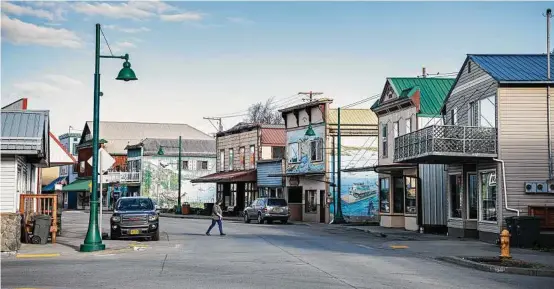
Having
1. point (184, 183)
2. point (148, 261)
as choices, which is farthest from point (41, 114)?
point (184, 183)

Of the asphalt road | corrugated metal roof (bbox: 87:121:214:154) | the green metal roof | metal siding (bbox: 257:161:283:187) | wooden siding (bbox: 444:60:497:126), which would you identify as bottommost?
the asphalt road

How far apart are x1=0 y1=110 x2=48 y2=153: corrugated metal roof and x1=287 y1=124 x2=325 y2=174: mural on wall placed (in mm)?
27247

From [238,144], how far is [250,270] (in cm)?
4819

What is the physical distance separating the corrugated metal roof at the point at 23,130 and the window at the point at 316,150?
28.1m

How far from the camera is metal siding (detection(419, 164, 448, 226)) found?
37344 millimetres

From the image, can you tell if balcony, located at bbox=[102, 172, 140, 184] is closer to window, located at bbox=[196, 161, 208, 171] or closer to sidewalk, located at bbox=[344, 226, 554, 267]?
window, located at bbox=[196, 161, 208, 171]

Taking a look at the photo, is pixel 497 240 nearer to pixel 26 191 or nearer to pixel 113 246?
pixel 113 246

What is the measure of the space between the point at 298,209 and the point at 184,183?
28.0 m

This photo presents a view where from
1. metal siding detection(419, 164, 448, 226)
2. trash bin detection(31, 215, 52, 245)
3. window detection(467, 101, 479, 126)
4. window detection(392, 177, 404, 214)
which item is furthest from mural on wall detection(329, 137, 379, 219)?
trash bin detection(31, 215, 52, 245)

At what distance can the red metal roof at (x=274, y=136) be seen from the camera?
61469mm

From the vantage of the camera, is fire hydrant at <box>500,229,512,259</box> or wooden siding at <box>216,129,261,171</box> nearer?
fire hydrant at <box>500,229,512,259</box>

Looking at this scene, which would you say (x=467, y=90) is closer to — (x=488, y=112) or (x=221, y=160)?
(x=488, y=112)

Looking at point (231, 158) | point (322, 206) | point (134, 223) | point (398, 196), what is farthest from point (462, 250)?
point (231, 158)

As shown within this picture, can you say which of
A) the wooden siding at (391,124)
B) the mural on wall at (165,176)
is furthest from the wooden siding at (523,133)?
the mural on wall at (165,176)
